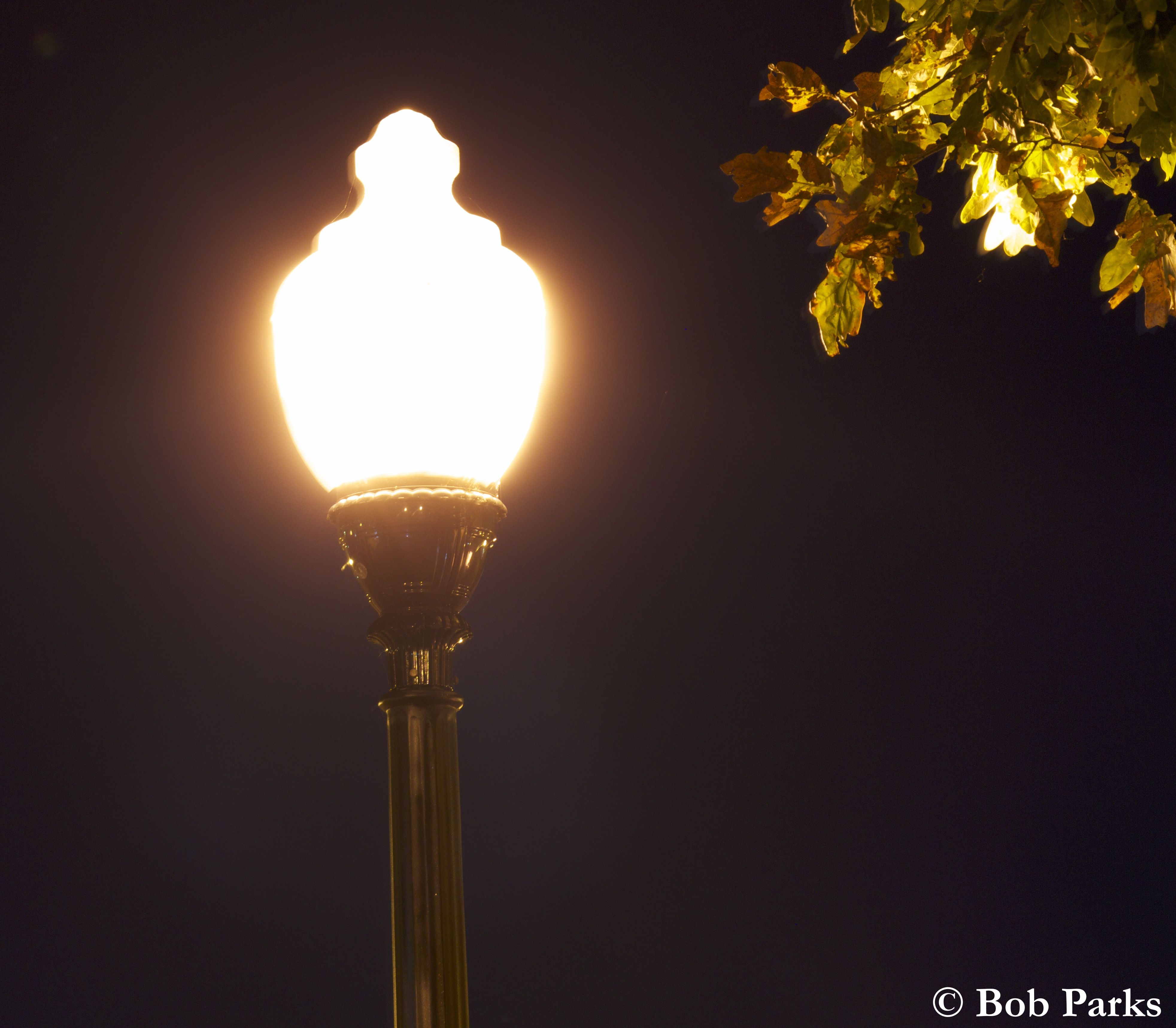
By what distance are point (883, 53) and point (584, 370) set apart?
243cm

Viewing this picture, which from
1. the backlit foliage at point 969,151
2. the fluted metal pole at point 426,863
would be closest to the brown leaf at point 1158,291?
the backlit foliage at point 969,151

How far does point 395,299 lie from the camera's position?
5.28 feet

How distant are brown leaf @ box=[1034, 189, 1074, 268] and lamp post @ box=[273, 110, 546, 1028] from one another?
30.8 inches

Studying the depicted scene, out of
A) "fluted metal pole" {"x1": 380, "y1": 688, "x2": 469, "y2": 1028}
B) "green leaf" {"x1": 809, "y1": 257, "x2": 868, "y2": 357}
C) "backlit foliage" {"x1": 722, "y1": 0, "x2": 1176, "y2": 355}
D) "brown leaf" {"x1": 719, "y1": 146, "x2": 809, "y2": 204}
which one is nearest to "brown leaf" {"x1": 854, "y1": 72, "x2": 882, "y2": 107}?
"backlit foliage" {"x1": 722, "y1": 0, "x2": 1176, "y2": 355}

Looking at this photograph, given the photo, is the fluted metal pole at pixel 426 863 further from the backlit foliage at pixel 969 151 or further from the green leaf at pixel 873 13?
the green leaf at pixel 873 13

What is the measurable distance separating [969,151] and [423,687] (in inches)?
44.0

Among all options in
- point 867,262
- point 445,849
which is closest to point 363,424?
point 445,849

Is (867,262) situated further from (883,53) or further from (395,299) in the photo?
(883,53)

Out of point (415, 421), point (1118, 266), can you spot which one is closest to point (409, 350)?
point (415, 421)

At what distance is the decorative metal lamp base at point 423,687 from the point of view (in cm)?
140

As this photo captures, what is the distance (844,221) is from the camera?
1859mm

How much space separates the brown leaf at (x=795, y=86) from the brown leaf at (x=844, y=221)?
0.17m

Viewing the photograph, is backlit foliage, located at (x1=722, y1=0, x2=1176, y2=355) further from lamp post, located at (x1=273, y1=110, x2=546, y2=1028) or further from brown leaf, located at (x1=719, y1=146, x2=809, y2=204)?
lamp post, located at (x1=273, y1=110, x2=546, y2=1028)

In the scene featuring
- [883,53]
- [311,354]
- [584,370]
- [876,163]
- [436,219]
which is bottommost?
[311,354]
